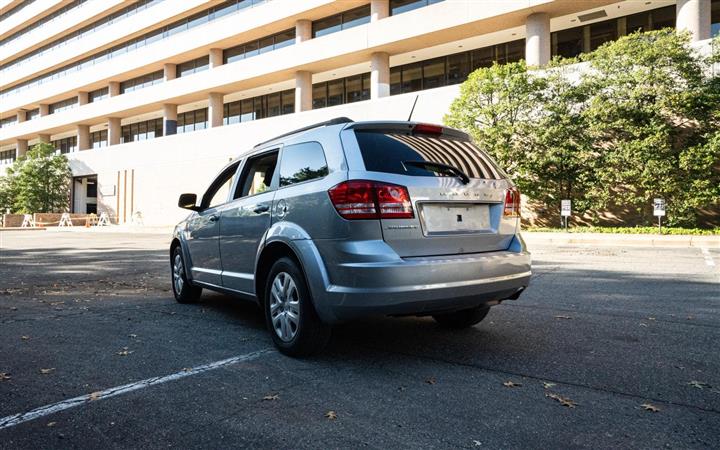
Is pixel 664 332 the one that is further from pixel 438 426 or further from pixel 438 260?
pixel 438 426

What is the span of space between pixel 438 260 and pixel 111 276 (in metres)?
7.59

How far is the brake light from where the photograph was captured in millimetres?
4121

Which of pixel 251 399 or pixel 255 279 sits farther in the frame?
pixel 255 279

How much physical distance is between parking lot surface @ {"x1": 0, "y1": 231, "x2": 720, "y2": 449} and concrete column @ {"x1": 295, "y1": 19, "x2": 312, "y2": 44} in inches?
1077

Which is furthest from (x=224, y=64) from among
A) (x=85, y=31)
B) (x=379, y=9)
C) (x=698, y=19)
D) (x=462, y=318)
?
(x=462, y=318)

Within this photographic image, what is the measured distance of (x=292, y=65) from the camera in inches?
1191

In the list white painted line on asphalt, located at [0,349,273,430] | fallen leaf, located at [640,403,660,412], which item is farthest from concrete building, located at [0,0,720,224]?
white painted line on asphalt, located at [0,349,273,430]

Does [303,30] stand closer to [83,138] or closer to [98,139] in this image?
[83,138]

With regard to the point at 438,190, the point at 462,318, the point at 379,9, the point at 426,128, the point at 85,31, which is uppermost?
the point at 85,31

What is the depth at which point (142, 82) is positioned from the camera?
42031 mm

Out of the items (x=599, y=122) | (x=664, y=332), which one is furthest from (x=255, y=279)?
(x=599, y=122)

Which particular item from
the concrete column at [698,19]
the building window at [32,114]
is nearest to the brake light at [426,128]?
the concrete column at [698,19]

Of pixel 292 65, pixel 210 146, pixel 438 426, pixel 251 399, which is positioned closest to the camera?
pixel 438 426

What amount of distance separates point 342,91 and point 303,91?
3.46 metres
